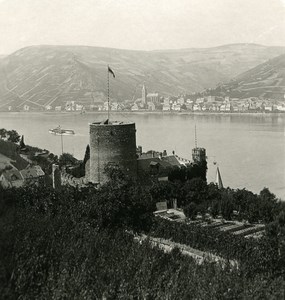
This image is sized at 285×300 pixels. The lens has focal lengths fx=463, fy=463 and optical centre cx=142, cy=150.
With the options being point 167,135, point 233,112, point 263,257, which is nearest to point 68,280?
point 263,257

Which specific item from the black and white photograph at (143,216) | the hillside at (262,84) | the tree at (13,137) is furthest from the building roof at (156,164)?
the hillside at (262,84)

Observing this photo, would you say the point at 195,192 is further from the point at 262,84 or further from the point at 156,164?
the point at 262,84

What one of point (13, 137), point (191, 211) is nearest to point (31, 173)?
point (191, 211)

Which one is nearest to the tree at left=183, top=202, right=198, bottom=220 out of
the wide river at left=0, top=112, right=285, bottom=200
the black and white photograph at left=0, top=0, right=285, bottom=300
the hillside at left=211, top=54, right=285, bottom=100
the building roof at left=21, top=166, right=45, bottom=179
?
the black and white photograph at left=0, top=0, right=285, bottom=300

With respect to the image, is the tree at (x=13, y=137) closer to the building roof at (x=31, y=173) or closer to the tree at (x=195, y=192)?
the building roof at (x=31, y=173)

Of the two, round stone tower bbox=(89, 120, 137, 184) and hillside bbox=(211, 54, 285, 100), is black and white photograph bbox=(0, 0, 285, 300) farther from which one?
hillside bbox=(211, 54, 285, 100)

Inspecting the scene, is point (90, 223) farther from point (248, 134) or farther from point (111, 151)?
point (248, 134)

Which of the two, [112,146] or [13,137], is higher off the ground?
[112,146]
